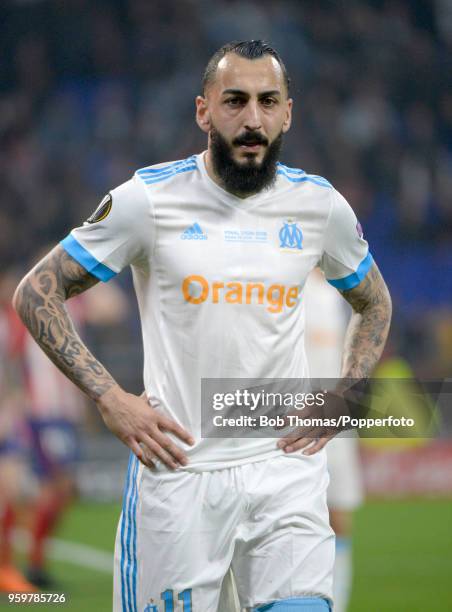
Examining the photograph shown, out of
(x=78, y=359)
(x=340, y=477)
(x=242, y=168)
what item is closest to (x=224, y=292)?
(x=242, y=168)

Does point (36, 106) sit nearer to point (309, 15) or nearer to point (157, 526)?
point (309, 15)

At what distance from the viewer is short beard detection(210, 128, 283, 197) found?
380 cm

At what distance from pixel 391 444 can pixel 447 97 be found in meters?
5.35

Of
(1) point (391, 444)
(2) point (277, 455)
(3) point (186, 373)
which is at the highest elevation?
(3) point (186, 373)

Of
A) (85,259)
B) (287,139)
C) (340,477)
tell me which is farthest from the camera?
(287,139)

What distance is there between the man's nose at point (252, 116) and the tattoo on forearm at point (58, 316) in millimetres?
680

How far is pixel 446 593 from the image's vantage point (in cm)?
819

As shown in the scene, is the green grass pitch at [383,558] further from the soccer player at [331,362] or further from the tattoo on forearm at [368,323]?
the tattoo on forearm at [368,323]

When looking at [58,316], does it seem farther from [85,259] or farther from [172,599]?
[172,599]

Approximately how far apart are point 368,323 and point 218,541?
996 millimetres

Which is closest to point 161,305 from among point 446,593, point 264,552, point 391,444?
point 264,552

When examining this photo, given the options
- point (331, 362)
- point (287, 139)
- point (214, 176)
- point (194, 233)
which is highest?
point (214, 176)

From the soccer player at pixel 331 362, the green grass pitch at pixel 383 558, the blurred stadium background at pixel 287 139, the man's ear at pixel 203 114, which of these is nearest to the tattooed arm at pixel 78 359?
the man's ear at pixel 203 114

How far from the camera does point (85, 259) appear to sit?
147 inches
